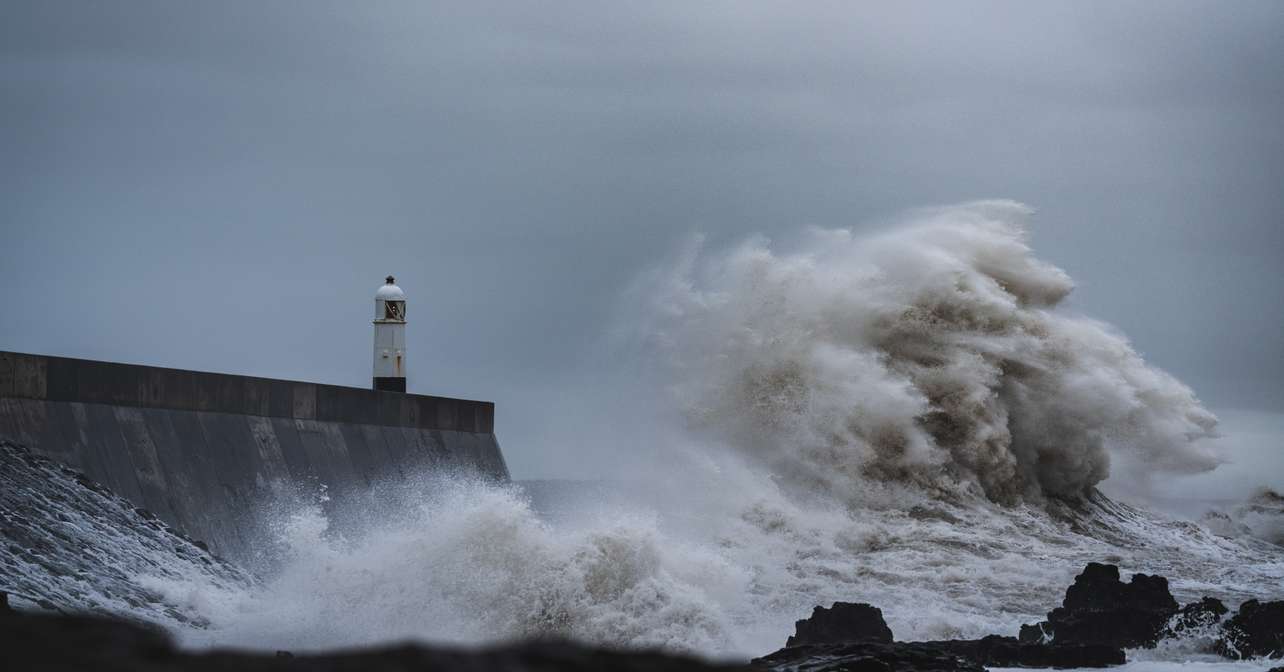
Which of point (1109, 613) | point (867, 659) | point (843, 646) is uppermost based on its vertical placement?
point (1109, 613)

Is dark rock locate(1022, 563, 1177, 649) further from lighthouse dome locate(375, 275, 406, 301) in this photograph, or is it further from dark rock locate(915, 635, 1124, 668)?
lighthouse dome locate(375, 275, 406, 301)

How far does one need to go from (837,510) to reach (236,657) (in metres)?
16.4

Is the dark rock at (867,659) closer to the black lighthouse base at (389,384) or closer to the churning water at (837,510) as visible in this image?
the churning water at (837,510)

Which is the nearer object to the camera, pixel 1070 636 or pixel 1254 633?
pixel 1254 633

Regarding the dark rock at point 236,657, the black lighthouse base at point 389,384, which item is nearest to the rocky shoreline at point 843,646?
the dark rock at point 236,657

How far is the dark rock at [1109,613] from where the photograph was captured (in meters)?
10.4

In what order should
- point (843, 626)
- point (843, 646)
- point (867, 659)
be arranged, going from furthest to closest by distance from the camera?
point (843, 626)
point (843, 646)
point (867, 659)

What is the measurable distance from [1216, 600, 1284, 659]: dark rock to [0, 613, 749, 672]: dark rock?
8.46 meters

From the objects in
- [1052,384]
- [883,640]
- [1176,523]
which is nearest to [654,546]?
[883,640]

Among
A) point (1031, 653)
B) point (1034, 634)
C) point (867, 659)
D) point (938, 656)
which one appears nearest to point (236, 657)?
point (867, 659)

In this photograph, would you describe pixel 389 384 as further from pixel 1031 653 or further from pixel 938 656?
pixel 938 656

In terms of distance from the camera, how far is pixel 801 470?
19.4 meters

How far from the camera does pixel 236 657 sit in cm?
245

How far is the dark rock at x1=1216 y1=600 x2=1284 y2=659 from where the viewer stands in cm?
1004
